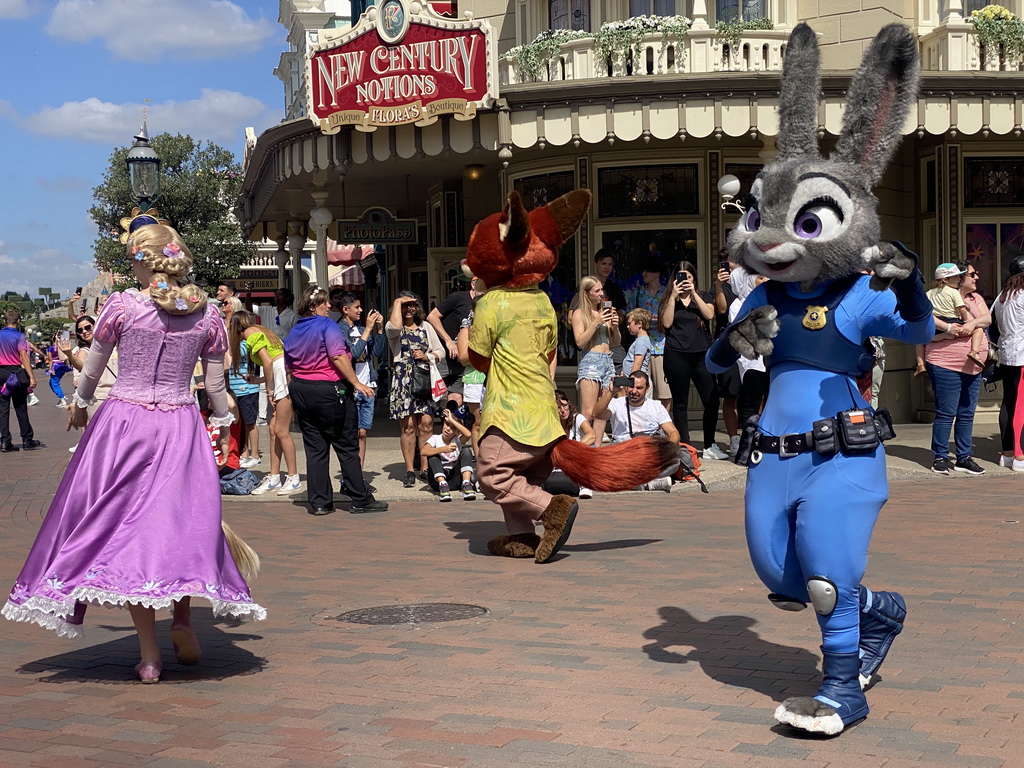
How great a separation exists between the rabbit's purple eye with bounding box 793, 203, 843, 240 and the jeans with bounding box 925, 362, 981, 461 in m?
7.37

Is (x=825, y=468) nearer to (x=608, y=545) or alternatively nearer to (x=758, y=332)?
(x=758, y=332)

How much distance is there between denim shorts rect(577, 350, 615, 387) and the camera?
36.9ft

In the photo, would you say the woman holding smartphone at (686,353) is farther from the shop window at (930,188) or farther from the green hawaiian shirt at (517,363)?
the shop window at (930,188)

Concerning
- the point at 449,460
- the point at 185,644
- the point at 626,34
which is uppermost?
the point at 626,34

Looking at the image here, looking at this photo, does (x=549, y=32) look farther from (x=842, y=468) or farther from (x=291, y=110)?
(x=291, y=110)

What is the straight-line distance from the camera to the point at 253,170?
18.8 m

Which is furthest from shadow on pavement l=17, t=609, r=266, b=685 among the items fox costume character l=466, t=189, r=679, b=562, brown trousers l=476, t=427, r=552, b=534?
fox costume character l=466, t=189, r=679, b=562

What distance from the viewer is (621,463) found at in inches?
311

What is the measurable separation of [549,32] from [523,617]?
35.9ft

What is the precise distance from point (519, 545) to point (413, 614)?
1.68m

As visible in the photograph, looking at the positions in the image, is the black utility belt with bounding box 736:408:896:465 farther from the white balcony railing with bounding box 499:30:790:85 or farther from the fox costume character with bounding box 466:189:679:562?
the white balcony railing with bounding box 499:30:790:85

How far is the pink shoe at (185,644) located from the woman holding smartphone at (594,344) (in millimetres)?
5487

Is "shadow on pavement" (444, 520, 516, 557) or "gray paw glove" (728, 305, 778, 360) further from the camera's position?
"shadow on pavement" (444, 520, 516, 557)

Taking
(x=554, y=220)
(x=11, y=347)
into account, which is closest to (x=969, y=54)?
(x=554, y=220)
